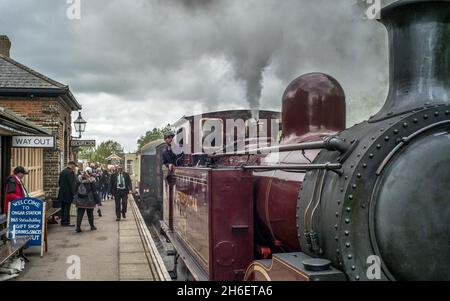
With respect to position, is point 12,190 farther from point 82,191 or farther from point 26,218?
point 82,191

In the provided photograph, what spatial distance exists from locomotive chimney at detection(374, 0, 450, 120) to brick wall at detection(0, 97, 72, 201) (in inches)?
443

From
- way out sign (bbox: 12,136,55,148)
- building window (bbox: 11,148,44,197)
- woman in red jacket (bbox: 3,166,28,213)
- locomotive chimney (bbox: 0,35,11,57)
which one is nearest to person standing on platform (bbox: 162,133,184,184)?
woman in red jacket (bbox: 3,166,28,213)

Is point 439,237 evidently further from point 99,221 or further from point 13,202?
point 99,221

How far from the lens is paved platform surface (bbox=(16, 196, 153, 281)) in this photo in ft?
21.2

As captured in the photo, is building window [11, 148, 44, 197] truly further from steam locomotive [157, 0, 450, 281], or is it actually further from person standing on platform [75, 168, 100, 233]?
steam locomotive [157, 0, 450, 281]

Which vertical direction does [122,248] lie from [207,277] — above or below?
below

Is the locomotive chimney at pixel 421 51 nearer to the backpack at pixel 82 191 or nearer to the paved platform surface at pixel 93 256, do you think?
the paved platform surface at pixel 93 256

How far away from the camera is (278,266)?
260 centimetres

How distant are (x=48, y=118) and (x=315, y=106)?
10442 millimetres

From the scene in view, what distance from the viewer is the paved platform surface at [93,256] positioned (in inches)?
255

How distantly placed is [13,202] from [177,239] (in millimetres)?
2792

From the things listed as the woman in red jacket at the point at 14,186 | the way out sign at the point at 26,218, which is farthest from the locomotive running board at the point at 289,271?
the woman in red jacket at the point at 14,186

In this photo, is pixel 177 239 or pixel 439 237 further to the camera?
pixel 177 239
